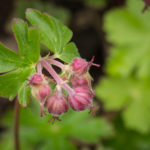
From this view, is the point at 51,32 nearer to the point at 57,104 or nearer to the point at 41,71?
the point at 41,71

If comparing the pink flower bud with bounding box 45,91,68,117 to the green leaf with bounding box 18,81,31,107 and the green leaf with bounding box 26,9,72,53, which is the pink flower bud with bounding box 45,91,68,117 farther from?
the green leaf with bounding box 26,9,72,53

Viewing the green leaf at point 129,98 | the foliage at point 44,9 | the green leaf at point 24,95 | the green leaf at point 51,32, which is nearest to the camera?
the green leaf at point 24,95

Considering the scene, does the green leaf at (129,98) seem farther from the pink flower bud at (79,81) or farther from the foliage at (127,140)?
the pink flower bud at (79,81)

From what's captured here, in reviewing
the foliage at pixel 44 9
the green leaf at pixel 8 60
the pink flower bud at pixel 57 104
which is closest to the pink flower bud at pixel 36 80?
the pink flower bud at pixel 57 104

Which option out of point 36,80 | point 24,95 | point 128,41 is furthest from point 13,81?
point 128,41

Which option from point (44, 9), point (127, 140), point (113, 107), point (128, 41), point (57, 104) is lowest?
point (127, 140)

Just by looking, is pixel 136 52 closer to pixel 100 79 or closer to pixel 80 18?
pixel 100 79
